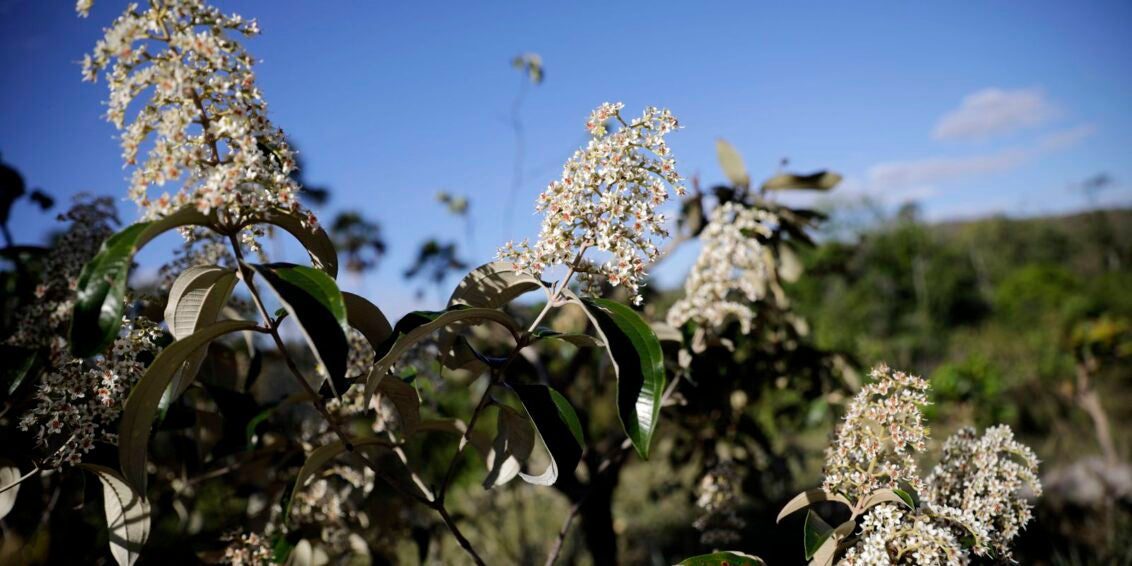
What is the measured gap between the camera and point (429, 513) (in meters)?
3.28

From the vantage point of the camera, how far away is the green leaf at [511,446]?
123 cm

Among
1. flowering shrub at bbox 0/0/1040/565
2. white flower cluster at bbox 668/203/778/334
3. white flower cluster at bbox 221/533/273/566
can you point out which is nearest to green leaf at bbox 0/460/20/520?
flowering shrub at bbox 0/0/1040/565

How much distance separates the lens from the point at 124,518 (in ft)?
3.63

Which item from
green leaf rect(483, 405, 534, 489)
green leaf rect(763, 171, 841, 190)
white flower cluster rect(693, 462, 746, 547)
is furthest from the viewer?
green leaf rect(763, 171, 841, 190)

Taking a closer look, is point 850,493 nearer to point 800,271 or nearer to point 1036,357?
point 800,271

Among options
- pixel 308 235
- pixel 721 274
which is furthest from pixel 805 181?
pixel 308 235

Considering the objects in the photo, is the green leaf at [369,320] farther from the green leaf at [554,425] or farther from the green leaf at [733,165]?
the green leaf at [733,165]

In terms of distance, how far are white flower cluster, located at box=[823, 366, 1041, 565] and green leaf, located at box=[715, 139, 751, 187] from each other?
4.02 feet

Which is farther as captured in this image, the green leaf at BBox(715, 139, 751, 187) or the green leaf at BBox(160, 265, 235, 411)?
the green leaf at BBox(715, 139, 751, 187)

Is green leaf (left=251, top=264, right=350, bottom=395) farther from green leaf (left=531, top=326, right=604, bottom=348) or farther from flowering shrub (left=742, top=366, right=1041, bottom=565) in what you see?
flowering shrub (left=742, top=366, right=1041, bottom=565)

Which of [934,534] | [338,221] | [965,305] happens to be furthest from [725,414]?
[965,305]

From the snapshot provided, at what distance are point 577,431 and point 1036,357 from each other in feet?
43.6

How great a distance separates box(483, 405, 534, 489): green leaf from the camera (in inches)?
48.5

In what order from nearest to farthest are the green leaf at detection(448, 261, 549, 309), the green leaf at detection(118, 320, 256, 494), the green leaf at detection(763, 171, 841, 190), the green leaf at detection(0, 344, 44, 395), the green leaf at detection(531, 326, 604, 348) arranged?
the green leaf at detection(118, 320, 256, 494) < the green leaf at detection(531, 326, 604, 348) < the green leaf at detection(448, 261, 549, 309) < the green leaf at detection(0, 344, 44, 395) < the green leaf at detection(763, 171, 841, 190)
